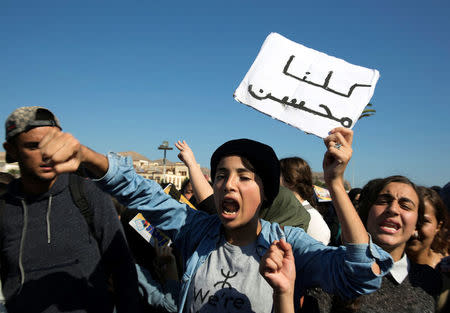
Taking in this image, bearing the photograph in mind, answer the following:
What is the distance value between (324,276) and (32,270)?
5.10 feet

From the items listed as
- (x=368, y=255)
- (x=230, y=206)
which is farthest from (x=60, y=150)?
(x=368, y=255)

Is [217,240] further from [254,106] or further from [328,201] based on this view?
[328,201]

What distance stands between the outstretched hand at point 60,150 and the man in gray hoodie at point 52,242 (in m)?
0.57

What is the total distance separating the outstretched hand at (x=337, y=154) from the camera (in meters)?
1.42

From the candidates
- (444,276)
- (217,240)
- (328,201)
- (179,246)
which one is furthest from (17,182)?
(328,201)

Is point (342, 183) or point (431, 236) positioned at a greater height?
point (342, 183)

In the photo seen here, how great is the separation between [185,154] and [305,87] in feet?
3.66

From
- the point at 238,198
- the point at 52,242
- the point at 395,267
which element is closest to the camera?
the point at 238,198

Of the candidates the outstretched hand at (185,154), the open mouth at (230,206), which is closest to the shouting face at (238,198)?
the open mouth at (230,206)

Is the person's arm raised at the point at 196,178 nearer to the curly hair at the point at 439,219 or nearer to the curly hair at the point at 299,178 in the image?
the curly hair at the point at 299,178

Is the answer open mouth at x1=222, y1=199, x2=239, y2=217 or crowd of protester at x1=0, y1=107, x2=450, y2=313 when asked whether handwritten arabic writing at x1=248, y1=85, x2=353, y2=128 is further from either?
open mouth at x1=222, y1=199, x2=239, y2=217

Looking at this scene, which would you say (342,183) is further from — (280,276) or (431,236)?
(431,236)

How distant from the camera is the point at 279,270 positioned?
126 centimetres

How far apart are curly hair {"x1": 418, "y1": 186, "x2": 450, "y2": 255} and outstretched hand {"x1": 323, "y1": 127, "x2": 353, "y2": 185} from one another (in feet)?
5.13
